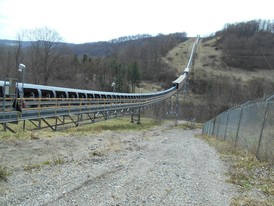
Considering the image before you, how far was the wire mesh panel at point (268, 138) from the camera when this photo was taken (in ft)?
32.9

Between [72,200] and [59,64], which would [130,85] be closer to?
[59,64]

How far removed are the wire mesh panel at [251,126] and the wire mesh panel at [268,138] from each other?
0.53 m

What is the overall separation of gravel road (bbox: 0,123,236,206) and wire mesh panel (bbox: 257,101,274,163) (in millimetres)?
1453

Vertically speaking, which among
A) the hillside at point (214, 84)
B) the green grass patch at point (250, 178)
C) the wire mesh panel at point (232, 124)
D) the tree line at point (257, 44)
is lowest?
the hillside at point (214, 84)

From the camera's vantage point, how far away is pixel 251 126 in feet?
40.4

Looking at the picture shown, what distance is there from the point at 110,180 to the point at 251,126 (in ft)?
23.8

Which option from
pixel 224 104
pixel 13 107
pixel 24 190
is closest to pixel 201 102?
pixel 224 104

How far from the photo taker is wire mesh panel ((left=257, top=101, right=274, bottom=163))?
10023 mm

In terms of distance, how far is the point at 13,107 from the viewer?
52.3 ft

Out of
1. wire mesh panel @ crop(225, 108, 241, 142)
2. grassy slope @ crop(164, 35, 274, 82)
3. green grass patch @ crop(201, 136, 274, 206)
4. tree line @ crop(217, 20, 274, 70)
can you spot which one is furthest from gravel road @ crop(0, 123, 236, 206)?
grassy slope @ crop(164, 35, 274, 82)

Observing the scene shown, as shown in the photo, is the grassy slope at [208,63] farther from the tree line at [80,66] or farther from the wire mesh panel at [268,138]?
the wire mesh panel at [268,138]

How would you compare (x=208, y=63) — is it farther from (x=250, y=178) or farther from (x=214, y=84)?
(x=250, y=178)

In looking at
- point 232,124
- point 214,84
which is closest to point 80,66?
point 214,84

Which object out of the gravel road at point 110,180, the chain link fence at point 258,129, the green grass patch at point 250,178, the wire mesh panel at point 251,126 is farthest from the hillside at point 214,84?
the gravel road at point 110,180
